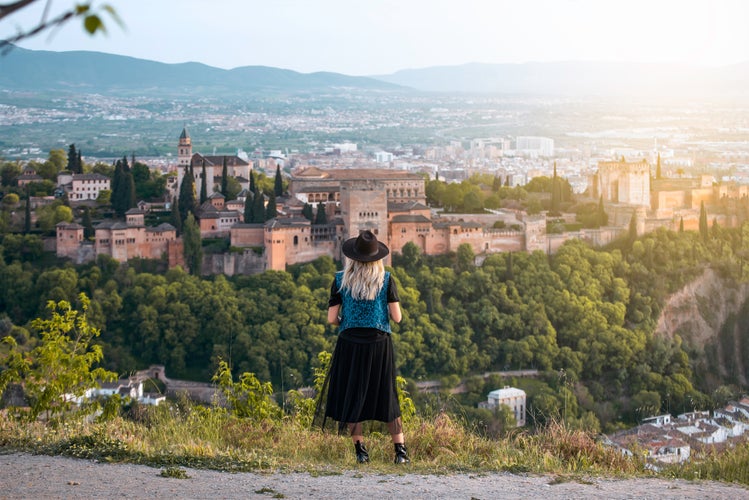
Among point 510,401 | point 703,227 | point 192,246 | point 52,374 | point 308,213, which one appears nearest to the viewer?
point 52,374

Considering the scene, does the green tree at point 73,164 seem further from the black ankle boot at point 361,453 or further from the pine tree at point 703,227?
the black ankle boot at point 361,453

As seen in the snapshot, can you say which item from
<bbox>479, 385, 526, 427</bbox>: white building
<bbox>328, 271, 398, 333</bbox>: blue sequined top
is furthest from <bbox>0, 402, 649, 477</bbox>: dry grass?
<bbox>479, 385, 526, 427</bbox>: white building

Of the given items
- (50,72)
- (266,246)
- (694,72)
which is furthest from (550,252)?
(50,72)

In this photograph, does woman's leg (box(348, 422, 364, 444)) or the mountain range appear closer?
woman's leg (box(348, 422, 364, 444))

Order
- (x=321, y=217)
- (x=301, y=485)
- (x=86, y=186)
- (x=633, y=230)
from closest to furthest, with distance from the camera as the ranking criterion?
(x=301, y=485) → (x=321, y=217) → (x=633, y=230) → (x=86, y=186)

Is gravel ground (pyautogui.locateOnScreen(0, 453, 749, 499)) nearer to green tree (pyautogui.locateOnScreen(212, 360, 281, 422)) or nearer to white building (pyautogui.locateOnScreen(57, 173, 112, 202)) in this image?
green tree (pyautogui.locateOnScreen(212, 360, 281, 422))

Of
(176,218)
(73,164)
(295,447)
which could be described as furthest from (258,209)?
(295,447)

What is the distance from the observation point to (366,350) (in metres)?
4.69

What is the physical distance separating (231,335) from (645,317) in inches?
365

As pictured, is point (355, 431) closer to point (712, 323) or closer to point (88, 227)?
point (88, 227)

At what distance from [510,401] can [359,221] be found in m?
5.66

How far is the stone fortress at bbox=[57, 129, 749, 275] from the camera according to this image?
73.2 ft

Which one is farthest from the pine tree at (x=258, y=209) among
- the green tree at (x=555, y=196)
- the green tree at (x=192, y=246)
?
the green tree at (x=555, y=196)

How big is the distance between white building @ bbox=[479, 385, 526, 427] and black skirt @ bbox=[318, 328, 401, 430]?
1381 cm
